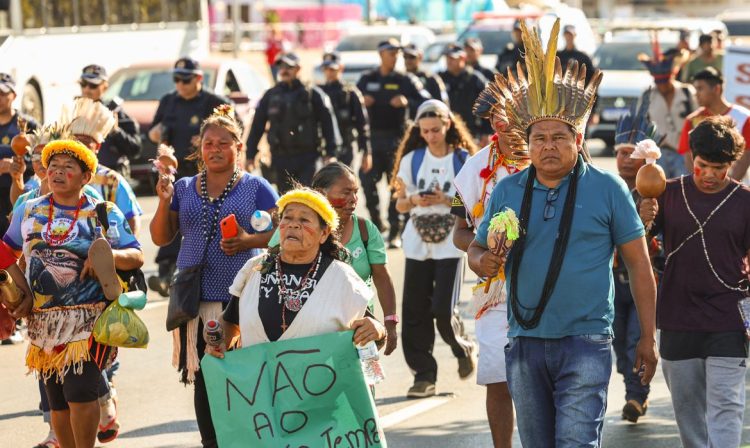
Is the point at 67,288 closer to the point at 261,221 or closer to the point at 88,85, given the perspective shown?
the point at 261,221

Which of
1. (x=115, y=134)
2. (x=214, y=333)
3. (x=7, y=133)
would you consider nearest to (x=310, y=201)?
(x=214, y=333)

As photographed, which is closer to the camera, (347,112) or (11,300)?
(11,300)

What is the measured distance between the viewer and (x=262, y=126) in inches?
536

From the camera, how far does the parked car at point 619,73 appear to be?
24.5 meters

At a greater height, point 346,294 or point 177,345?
point 346,294

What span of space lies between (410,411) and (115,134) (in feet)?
12.2

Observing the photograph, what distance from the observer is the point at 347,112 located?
1586 cm

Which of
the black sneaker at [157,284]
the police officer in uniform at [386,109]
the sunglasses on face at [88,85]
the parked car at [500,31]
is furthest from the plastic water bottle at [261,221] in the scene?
the parked car at [500,31]

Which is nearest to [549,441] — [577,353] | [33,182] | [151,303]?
[577,353]

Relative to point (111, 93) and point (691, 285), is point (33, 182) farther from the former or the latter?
point (111, 93)

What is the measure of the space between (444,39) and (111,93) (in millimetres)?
11994

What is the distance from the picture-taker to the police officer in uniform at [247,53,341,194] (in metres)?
13.6

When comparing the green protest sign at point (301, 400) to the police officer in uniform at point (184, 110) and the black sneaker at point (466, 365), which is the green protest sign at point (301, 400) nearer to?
the black sneaker at point (466, 365)

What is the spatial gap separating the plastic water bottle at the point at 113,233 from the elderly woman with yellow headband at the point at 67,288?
0.17 feet
